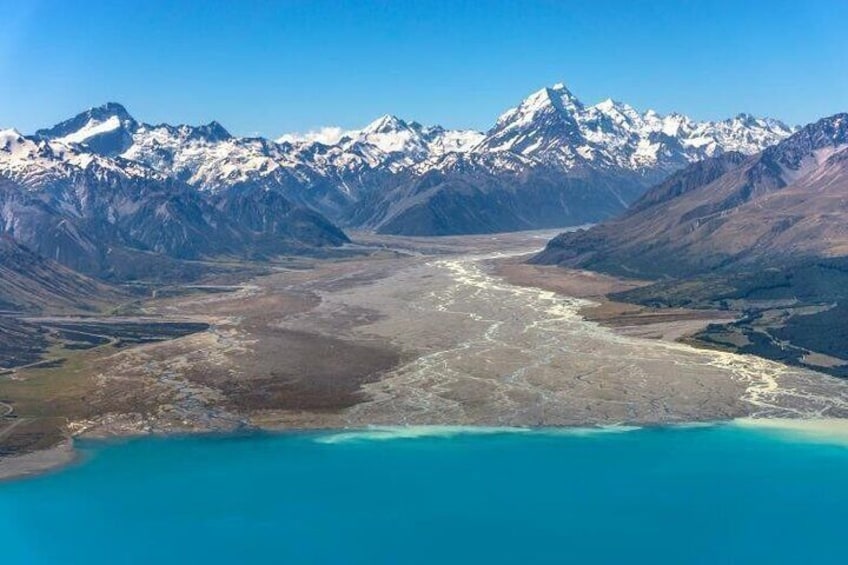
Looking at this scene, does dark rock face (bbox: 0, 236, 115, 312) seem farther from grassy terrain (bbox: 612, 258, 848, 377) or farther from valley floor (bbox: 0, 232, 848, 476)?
grassy terrain (bbox: 612, 258, 848, 377)

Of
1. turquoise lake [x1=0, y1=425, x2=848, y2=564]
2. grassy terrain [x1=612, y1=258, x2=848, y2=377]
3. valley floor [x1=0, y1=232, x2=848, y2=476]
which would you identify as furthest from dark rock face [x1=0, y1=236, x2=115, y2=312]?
grassy terrain [x1=612, y1=258, x2=848, y2=377]

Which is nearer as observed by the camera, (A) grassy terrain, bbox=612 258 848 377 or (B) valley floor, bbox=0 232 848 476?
(B) valley floor, bbox=0 232 848 476

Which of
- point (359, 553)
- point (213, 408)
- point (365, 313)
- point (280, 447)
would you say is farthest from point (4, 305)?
point (359, 553)

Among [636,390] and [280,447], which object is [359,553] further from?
[636,390]

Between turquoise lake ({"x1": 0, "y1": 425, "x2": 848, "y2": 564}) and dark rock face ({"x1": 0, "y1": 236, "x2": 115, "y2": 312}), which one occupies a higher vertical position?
dark rock face ({"x1": 0, "y1": 236, "x2": 115, "y2": 312})

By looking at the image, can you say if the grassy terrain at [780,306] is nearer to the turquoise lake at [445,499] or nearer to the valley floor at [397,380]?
the valley floor at [397,380]

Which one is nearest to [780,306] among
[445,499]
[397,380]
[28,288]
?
[397,380]

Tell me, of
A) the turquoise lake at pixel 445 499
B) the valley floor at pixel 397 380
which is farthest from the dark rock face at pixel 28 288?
the turquoise lake at pixel 445 499
